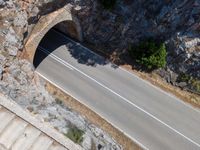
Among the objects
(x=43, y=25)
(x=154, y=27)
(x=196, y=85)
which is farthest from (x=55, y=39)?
(x=196, y=85)

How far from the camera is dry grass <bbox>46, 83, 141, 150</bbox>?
37750 millimetres

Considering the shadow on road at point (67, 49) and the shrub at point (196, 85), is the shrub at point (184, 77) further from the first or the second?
the shadow on road at point (67, 49)

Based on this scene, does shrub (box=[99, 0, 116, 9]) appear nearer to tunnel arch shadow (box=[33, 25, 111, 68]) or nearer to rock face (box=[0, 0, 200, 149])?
rock face (box=[0, 0, 200, 149])

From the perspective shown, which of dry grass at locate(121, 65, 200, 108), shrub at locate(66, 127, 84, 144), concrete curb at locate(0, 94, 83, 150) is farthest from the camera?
dry grass at locate(121, 65, 200, 108)

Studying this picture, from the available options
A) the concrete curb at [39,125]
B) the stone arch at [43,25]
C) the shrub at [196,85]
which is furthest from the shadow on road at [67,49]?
the concrete curb at [39,125]

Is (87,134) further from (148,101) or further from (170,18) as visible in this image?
(170,18)

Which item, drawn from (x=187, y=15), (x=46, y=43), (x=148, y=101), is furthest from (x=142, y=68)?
(x=46, y=43)

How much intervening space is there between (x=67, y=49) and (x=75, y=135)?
16.8m

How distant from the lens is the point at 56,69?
42.9 m

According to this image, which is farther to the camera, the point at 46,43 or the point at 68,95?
the point at 46,43

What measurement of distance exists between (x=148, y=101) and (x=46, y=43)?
1398cm

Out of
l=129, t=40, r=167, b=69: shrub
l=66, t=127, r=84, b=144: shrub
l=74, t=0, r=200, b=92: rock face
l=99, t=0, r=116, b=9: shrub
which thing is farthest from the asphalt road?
l=66, t=127, r=84, b=144: shrub

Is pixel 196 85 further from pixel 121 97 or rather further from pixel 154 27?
pixel 121 97

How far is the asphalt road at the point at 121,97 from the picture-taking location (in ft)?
126
